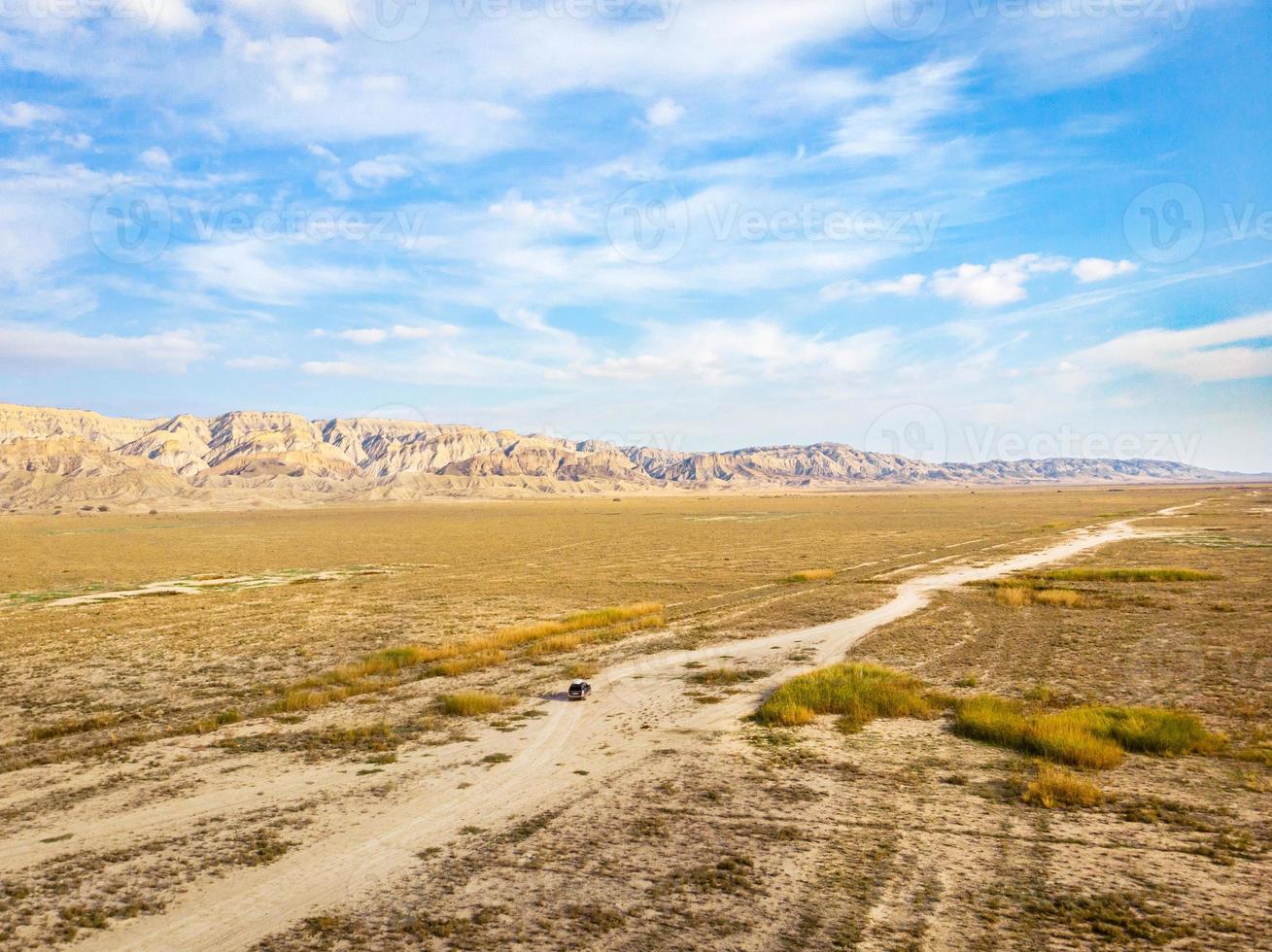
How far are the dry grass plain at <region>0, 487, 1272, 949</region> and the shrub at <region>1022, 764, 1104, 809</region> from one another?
0.37 ft

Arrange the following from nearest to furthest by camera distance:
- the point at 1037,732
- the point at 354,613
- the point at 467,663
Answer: the point at 1037,732, the point at 467,663, the point at 354,613

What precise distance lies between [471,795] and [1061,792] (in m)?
8.38

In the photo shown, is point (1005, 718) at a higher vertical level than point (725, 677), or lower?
higher

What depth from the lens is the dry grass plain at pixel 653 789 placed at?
288 inches

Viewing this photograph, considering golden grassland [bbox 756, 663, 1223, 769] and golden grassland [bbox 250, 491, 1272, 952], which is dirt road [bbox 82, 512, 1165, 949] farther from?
golden grassland [bbox 756, 663, 1223, 769]

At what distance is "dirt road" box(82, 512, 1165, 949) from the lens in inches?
289

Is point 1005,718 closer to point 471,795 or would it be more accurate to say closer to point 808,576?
point 471,795

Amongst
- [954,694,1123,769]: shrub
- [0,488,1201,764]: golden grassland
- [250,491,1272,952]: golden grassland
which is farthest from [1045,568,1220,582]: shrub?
[954,694,1123,769]: shrub

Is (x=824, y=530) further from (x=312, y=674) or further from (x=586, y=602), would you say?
(x=312, y=674)

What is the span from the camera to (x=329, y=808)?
1006cm

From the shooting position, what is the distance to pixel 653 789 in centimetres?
1084

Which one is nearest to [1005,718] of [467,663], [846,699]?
[846,699]

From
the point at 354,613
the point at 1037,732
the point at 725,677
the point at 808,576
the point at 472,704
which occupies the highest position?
the point at 1037,732

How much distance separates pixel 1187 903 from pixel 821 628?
16552mm
